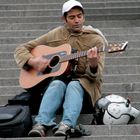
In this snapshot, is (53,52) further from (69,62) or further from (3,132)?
(3,132)

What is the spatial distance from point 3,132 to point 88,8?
459 cm

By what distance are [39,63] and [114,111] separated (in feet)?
2.67

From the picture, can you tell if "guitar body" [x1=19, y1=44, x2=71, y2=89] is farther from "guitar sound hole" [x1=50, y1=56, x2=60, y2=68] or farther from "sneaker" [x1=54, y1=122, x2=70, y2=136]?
"sneaker" [x1=54, y1=122, x2=70, y2=136]

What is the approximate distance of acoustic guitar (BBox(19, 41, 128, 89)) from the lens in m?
5.39

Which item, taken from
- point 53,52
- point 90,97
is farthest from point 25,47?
point 90,97

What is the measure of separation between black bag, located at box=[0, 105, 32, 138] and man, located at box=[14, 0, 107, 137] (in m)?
0.09

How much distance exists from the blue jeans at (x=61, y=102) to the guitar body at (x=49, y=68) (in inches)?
8.1

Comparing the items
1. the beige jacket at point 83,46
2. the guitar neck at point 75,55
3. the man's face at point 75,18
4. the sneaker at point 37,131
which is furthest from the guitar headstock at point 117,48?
the sneaker at point 37,131

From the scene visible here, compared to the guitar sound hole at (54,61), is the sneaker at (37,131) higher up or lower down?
lower down

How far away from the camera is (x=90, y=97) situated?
5.32m

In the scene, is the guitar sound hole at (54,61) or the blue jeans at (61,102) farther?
the guitar sound hole at (54,61)

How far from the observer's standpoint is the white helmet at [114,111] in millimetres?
5172

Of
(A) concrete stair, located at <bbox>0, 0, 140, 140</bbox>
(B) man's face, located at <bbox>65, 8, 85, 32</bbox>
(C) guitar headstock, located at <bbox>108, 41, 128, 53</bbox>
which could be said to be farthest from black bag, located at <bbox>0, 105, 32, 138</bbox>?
(B) man's face, located at <bbox>65, 8, 85, 32</bbox>

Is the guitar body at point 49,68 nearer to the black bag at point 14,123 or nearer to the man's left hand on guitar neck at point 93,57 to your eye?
the man's left hand on guitar neck at point 93,57
